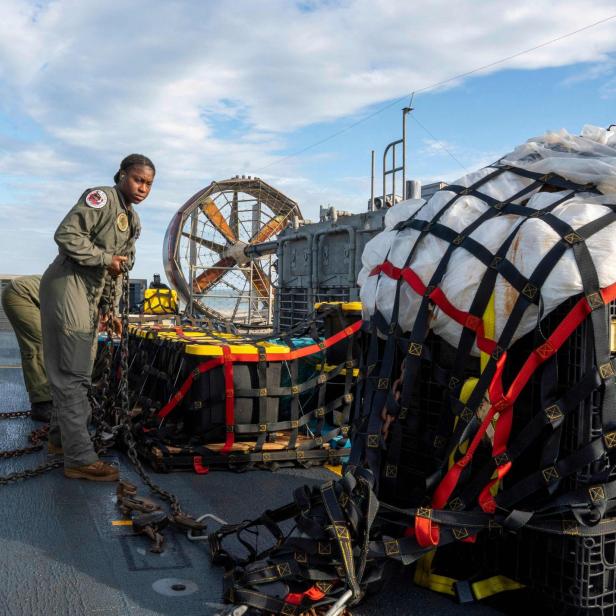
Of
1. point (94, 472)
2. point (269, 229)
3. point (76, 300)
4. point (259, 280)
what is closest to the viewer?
point (94, 472)

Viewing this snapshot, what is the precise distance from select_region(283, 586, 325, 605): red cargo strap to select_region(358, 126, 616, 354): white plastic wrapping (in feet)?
3.67

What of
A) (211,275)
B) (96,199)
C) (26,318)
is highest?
(211,275)

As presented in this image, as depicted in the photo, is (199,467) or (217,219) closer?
(199,467)

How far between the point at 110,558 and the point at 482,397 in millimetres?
1794

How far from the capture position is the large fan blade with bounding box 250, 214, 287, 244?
23.2 meters

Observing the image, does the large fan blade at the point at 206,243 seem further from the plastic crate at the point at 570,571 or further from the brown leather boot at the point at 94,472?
the plastic crate at the point at 570,571

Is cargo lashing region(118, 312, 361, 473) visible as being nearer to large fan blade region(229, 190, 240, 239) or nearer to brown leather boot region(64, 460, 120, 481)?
brown leather boot region(64, 460, 120, 481)

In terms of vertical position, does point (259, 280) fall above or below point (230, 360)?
above

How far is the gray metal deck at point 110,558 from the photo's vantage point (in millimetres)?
2457

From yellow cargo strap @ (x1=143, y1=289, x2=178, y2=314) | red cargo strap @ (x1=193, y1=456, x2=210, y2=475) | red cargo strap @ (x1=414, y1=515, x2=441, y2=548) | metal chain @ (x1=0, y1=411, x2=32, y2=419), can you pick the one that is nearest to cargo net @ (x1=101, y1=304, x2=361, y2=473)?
red cargo strap @ (x1=193, y1=456, x2=210, y2=475)

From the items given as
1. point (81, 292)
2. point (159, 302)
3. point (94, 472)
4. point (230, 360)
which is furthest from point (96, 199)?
point (159, 302)

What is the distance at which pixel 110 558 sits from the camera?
287 centimetres

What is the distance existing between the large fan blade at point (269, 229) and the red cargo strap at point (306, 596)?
2115cm

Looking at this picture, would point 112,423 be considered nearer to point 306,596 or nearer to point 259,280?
point 306,596
